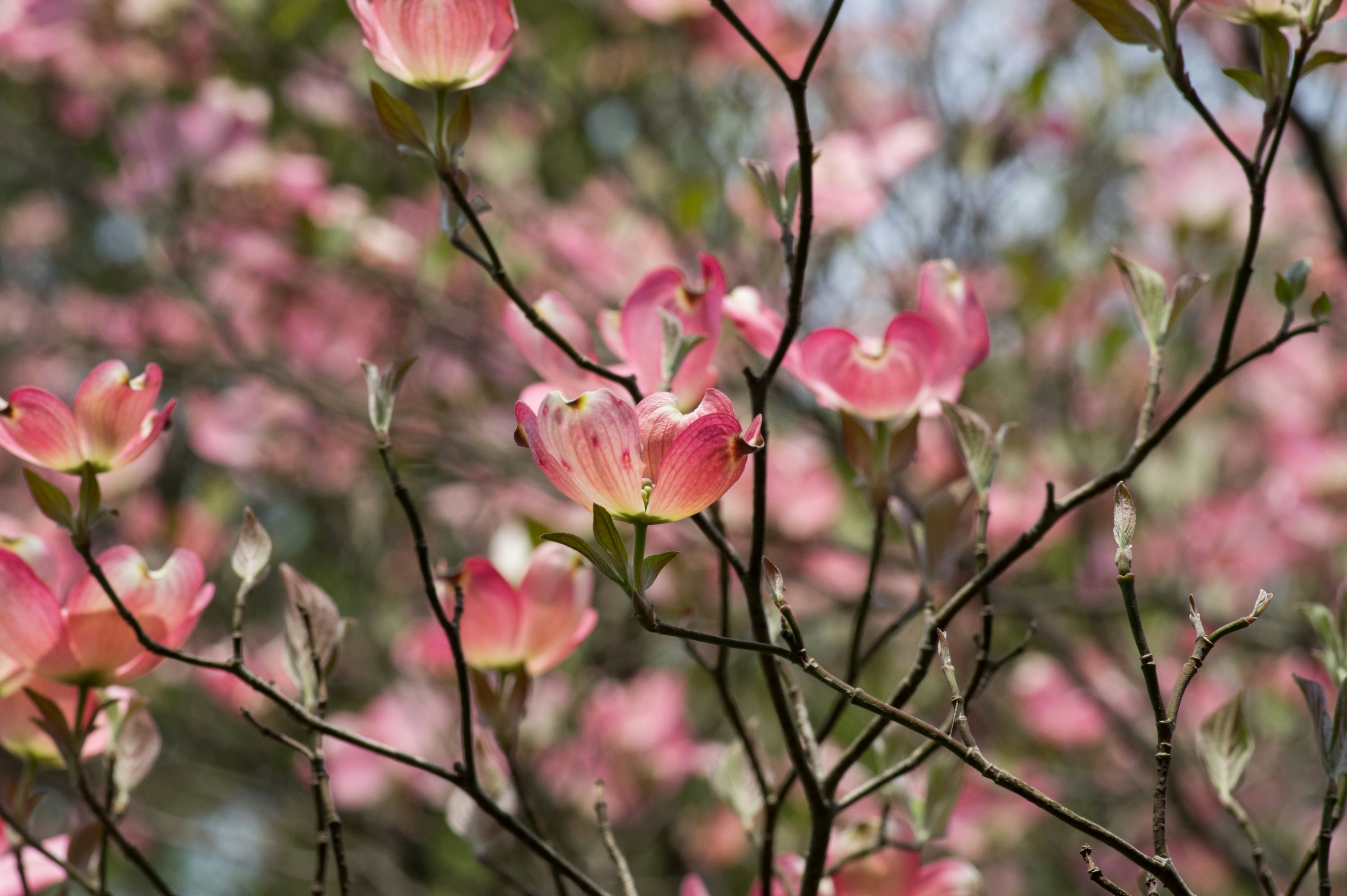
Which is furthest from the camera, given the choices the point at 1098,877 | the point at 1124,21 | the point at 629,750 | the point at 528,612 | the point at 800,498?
the point at 800,498

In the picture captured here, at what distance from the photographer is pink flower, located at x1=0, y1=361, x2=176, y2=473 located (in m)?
0.49

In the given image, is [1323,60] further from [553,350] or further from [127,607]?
[127,607]

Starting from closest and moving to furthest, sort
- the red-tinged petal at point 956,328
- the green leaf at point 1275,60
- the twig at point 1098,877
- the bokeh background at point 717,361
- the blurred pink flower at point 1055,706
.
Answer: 1. the twig at point 1098,877
2. the green leaf at point 1275,60
3. the red-tinged petal at point 956,328
4. the bokeh background at point 717,361
5. the blurred pink flower at point 1055,706

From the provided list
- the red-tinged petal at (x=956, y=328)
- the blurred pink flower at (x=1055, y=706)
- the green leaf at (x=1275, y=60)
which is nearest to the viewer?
the green leaf at (x=1275, y=60)

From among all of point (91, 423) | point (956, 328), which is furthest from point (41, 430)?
point (956, 328)

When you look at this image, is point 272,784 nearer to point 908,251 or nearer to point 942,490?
point 908,251

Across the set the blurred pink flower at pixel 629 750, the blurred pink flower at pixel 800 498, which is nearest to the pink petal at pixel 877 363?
the blurred pink flower at pixel 629 750

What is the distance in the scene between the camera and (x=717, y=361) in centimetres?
163

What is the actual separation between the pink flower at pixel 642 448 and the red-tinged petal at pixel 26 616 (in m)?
0.25

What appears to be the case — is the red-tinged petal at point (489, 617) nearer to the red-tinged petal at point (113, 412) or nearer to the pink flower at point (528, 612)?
the pink flower at point (528, 612)

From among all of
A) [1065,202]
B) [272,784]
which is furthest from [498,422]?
[1065,202]

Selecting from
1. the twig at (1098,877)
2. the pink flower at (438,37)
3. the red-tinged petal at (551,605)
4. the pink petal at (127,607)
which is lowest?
the twig at (1098,877)

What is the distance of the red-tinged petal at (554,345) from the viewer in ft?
1.81

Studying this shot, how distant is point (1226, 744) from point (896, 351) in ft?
0.77
